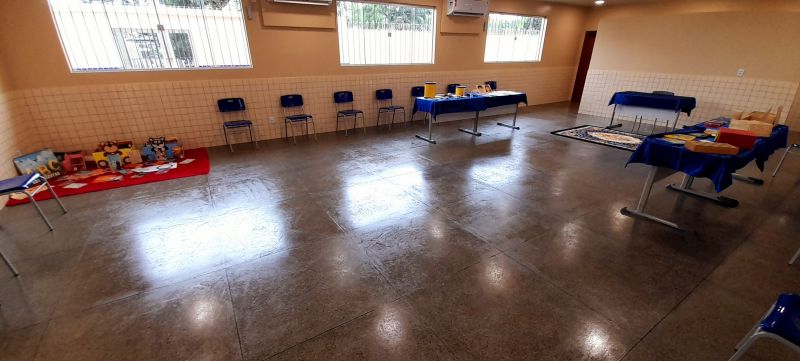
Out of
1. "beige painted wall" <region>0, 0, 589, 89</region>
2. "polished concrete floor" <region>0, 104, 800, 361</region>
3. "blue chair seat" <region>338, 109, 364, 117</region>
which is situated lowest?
"polished concrete floor" <region>0, 104, 800, 361</region>

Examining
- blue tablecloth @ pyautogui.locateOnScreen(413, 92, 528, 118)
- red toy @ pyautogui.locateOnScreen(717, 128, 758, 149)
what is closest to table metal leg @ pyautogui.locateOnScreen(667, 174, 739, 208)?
red toy @ pyautogui.locateOnScreen(717, 128, 758, 149)

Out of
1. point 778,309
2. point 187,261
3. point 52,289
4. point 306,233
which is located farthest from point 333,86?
point 778,309

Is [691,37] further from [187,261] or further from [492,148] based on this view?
[187,261]

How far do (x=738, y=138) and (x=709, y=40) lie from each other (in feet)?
18.9

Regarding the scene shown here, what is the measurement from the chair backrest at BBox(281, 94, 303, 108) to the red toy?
563 centimetres

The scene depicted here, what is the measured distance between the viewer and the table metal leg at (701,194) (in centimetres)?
349

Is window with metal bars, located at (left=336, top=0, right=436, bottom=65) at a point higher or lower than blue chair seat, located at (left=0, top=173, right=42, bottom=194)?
higher

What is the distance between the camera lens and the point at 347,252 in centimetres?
265

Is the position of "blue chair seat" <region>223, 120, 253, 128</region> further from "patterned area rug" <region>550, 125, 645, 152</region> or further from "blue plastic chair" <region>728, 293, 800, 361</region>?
"blue plastic chair" <region>728, 293, 800, 361</region>

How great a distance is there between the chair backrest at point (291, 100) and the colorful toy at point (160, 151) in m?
1.77

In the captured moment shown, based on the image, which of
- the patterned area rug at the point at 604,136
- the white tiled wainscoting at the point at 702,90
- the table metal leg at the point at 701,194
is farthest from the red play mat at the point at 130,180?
the white tiled wainscoting at the point at 702,90

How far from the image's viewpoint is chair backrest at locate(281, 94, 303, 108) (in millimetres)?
5895

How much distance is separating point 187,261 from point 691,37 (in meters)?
9.55

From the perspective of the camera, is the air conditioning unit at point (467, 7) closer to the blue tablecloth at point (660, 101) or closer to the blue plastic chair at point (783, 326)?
the blue tablecloth at point (660, 101)
